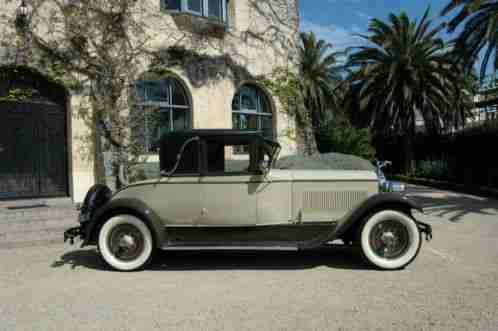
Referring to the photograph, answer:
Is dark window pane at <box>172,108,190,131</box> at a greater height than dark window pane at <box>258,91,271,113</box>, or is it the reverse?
dark window pane at <box>258,91,271,113</box>

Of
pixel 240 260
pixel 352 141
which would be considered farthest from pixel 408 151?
pixel 240 260

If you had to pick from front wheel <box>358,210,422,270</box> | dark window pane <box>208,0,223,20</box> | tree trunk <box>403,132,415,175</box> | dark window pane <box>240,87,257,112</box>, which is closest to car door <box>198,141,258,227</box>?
front wheel <box>358,210,422,270</box>

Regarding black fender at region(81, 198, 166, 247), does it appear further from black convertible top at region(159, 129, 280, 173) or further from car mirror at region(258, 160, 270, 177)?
car mirror at region(258, 160, 270, 177)

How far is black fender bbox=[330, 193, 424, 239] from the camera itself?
4.66 meters

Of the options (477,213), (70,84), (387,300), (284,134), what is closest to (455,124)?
(284,134)

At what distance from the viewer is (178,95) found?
11.6m

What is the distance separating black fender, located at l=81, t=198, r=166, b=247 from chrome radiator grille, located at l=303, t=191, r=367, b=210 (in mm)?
1741

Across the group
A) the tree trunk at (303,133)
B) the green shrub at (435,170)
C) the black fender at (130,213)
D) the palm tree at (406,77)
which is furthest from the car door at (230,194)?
the palm tree at (406,77)

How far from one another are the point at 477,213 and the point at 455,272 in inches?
205

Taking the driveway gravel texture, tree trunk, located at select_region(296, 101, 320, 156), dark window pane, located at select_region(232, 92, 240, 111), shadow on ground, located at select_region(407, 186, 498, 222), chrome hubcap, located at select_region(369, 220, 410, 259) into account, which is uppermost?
dark window pane, located at select_region(232, 92, 240, 111)

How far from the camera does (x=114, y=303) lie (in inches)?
145

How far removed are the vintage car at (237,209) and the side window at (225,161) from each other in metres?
0.01

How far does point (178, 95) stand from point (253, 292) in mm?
8566

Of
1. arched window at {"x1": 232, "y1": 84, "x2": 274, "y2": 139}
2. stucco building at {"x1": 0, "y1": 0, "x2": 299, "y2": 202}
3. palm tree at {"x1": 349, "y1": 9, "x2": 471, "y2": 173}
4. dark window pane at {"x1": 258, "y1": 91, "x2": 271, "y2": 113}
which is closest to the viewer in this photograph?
stucco building at {"x1": 0, "y1": 0, "x2": 299, "y2": 202}
